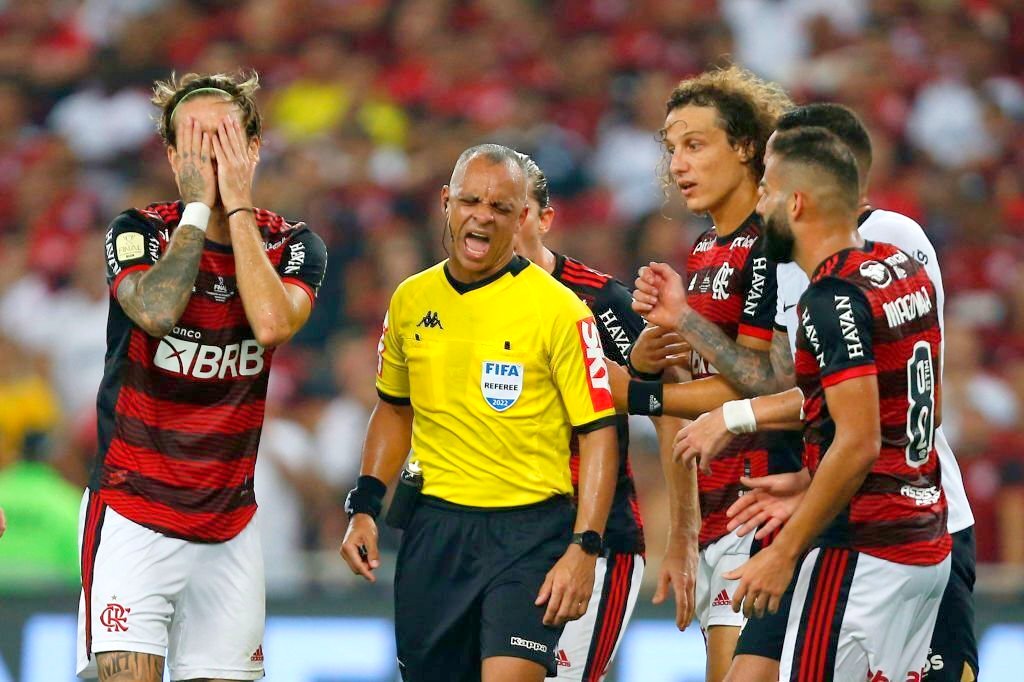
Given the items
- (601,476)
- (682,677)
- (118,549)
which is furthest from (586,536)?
(682,677)

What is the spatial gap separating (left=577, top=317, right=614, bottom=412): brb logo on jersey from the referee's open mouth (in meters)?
0.40

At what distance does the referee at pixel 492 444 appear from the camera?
5.08 metres

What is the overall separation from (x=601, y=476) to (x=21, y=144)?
31.3ft

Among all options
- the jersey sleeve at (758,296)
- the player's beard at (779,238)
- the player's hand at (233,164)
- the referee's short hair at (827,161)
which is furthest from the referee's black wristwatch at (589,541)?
the player's hand at (233,164)

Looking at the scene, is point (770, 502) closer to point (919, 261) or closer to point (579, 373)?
point (579, 373)

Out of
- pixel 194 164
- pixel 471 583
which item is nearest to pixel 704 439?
pixel 471 583

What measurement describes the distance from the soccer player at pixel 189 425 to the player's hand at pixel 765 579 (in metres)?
1.66

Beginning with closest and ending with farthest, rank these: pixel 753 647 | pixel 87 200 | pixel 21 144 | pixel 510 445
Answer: pixel 753 647, pixel 510 445, pixel 87 200, pixel 21 144

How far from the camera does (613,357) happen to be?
5988 mm

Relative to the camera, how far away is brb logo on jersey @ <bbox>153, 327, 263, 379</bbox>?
5168 mm

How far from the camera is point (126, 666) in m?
4.98

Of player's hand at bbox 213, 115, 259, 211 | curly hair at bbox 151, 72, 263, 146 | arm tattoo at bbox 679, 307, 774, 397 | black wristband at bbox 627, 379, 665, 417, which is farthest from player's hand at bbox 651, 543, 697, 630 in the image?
curly hair at bbox 151, 72, 263, 146

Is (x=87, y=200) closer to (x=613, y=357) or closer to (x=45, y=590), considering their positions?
(x=45, y=590)

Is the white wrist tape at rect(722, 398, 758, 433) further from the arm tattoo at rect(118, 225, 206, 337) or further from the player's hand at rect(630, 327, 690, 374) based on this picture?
the arm tattoo at rect(118, 225, 206, 337)
